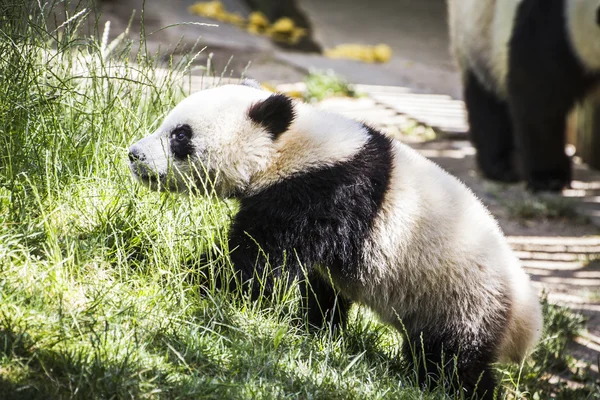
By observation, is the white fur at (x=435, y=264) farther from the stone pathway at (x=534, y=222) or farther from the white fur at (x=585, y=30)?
the white fur at (x=585, y=30)

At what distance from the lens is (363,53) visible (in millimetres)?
10539

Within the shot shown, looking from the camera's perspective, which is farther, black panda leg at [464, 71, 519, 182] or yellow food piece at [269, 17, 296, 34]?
yellow food piece at [269, 17, 296, 34]

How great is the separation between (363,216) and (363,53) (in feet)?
25.4

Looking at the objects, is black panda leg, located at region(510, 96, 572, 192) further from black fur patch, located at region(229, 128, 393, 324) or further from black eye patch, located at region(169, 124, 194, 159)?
black eye patch, located at region(169, 124, 194, 159)

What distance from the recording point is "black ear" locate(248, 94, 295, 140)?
10.2 feet

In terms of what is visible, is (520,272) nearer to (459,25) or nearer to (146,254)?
(146,254)

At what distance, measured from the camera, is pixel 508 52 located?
681cm

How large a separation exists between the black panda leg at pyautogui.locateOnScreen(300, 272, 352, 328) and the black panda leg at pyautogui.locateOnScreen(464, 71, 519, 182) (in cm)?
424

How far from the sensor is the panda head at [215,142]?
10.2 feet

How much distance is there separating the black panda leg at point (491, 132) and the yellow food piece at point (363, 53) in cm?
307

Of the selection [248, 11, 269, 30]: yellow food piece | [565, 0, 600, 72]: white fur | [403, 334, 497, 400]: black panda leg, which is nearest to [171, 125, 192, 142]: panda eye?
[403, 334, 497, 400]: black panda leg

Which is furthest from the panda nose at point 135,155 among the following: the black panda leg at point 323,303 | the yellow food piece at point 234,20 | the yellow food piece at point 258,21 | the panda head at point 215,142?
the yellow food piece at point 258,21

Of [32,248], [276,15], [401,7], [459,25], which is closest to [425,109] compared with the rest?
[459,25]

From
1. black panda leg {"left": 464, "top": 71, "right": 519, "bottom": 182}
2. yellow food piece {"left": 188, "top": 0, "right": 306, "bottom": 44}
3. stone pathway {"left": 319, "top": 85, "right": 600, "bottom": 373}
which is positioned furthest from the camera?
yellow food piece {"left": 188, "top": 0, "right": 306, "bottom": 44}
